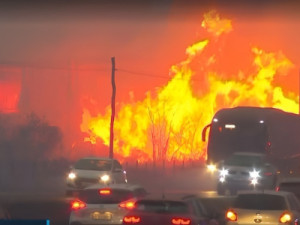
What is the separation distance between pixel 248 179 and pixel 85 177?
26.7 ft

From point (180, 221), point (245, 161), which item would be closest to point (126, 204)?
point (180, 221)

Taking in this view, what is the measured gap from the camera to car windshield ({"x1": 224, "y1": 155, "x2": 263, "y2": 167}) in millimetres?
45781

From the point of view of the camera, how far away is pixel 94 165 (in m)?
43.2

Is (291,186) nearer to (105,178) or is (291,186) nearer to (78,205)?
(78,205)

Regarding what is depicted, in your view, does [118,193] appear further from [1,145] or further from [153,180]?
[1,145]

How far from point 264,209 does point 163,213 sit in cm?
404

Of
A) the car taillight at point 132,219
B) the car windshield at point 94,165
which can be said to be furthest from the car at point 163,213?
the car windshield at point 94,165

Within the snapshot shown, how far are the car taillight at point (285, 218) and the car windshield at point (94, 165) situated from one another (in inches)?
790

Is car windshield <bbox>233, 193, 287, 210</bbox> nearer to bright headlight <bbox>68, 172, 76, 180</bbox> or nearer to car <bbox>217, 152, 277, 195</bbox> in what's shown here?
bright headlight <bbox>68, 172, 76, 180</bbox>

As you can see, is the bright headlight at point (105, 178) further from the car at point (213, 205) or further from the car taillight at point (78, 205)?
the car taillight at point (78, 205)

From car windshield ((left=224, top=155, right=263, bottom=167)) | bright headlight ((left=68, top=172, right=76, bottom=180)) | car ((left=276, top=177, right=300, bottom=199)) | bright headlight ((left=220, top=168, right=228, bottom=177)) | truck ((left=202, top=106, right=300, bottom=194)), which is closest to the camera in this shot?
car ((left=276, top=177, right=300, bottom=199))

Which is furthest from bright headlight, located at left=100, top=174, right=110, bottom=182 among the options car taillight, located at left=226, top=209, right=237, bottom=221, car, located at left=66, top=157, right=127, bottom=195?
car taillight, located at left=226, top=209, right=237, bottom=221

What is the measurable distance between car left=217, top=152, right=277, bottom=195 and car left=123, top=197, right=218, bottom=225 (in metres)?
24.3

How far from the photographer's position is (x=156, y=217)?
20.1 metres
